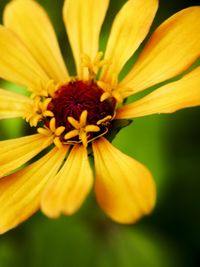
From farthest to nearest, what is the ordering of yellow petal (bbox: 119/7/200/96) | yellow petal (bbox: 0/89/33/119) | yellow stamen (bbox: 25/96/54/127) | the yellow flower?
yellow petal (bbox: 0/89/33/119) → yellow stamen (bbox: 25/96/54/127) → yellow petal (bbox: 119/7/200/96) → the yellow flower

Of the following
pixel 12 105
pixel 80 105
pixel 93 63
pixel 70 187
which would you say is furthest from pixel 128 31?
pixel 70 187

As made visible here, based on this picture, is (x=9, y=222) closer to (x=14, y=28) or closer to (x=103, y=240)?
(x=103, y=240)

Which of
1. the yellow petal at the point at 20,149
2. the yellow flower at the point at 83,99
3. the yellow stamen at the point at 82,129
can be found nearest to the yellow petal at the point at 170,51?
the yellow flower at the point at 83,99

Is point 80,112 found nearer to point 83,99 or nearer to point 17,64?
point 83,99

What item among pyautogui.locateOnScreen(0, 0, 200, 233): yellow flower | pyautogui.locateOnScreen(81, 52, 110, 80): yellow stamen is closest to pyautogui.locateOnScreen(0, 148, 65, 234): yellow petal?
pyautogui.locateOnScreen(0, 0, 200, 233): yellow flower

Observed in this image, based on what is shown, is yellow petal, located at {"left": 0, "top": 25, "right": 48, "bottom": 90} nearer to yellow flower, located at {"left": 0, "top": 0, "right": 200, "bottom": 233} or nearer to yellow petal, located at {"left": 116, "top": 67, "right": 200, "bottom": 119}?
yellow flower, located at {"left": 0, "top": 0, "right": 200, "bottom": 233}

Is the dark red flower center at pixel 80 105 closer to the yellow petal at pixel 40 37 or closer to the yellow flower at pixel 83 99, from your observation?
the yellow flower at pixel 83 99

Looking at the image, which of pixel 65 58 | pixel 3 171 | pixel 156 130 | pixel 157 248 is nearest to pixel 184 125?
pixel 156 130
